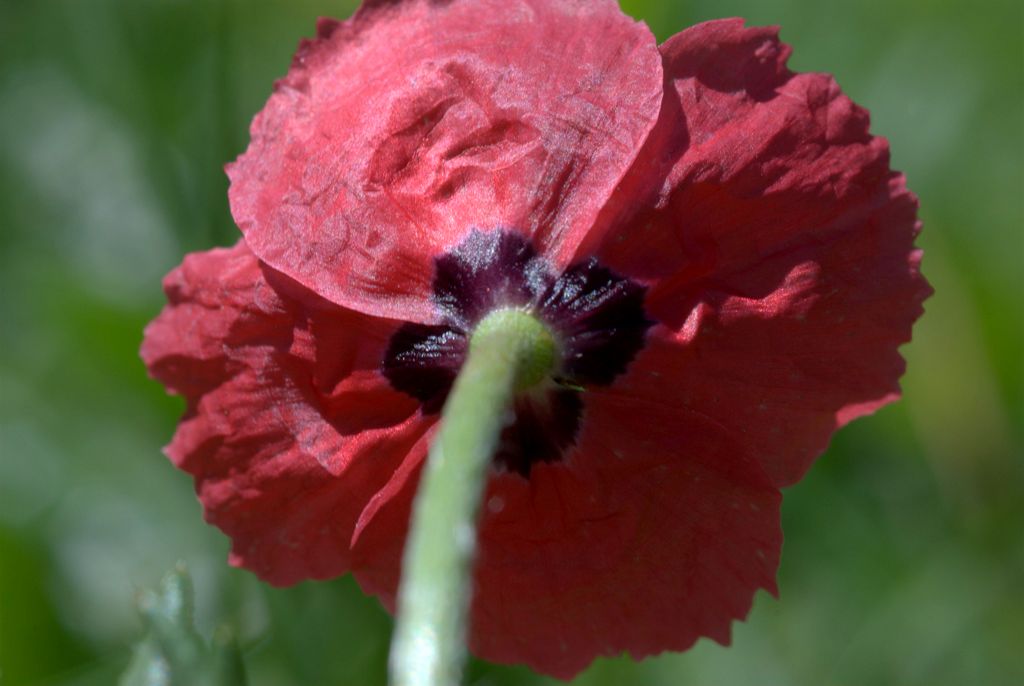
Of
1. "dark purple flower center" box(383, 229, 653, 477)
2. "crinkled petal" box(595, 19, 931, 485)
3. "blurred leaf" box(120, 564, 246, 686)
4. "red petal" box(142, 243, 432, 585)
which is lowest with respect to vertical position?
"blurred leaf" box(120, 564, 246, 686)

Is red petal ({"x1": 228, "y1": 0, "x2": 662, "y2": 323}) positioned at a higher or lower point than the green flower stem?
higher

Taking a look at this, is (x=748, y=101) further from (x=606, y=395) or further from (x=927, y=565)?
(x=927, y=565)

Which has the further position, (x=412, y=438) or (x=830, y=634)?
(x=830, y=634)

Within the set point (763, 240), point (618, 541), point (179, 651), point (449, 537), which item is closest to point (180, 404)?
point (179, 651)

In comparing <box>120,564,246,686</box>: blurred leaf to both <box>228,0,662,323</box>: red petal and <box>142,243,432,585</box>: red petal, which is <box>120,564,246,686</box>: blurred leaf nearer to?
<box>142,243,432,585</box>: red petal

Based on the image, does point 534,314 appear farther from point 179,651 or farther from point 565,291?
point 179,651

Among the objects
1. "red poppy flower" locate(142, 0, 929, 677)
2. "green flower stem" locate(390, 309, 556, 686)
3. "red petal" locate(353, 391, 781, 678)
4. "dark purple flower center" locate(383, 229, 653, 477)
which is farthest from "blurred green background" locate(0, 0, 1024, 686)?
"green flower stem" locate(390, 309, 556, 686)

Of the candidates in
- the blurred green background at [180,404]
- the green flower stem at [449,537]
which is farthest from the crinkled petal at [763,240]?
the blurred green background at [180,404]

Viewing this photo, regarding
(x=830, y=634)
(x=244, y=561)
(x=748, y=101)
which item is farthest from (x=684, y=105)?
(x=830, y=634)
